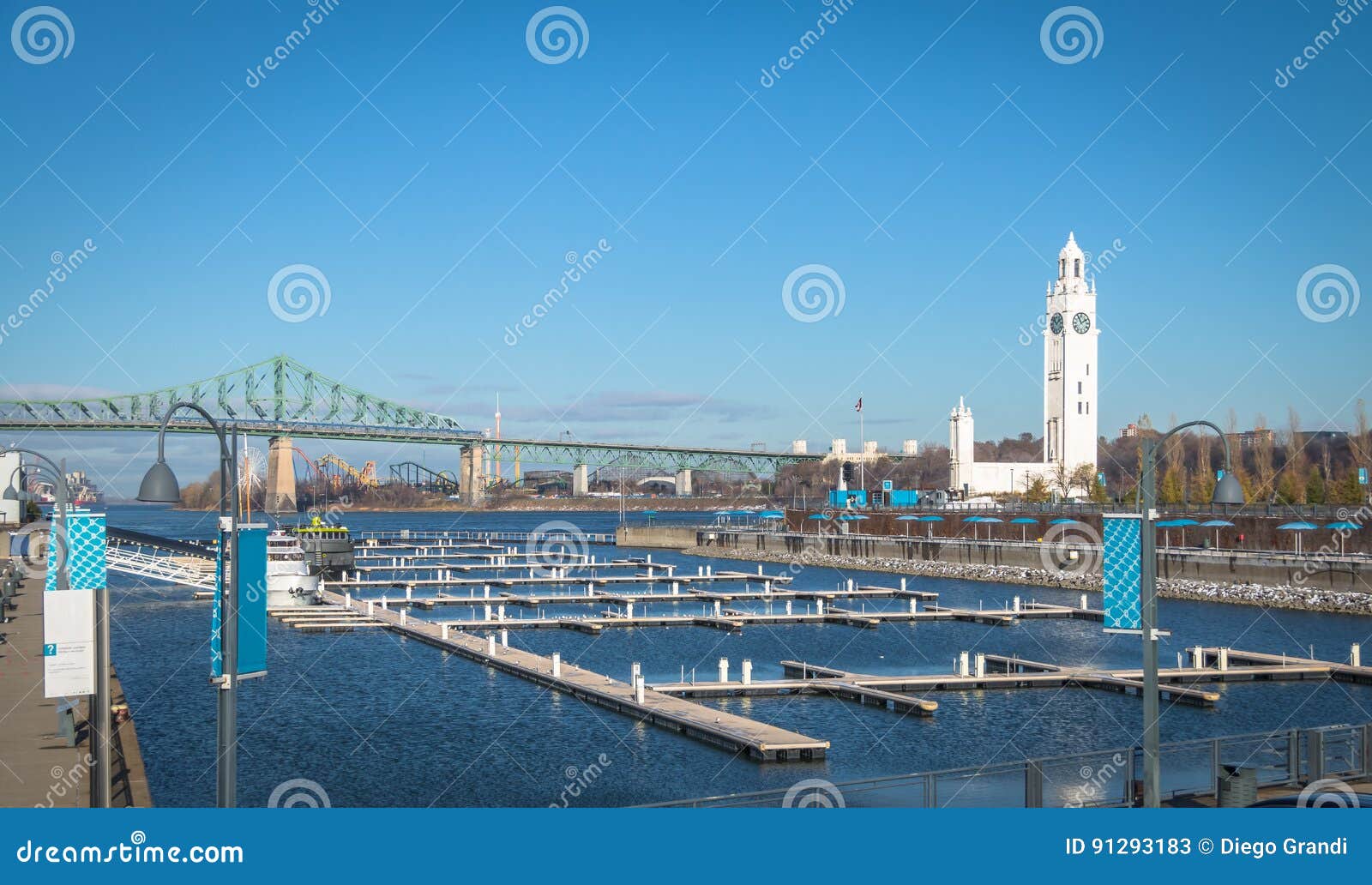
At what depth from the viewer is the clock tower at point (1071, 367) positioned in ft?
307

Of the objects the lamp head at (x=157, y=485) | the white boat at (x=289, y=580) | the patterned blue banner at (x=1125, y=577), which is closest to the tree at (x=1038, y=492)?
the white boat at (x=289, y=580)

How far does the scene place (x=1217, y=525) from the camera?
52656 millimetres

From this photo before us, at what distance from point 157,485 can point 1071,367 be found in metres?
90.5

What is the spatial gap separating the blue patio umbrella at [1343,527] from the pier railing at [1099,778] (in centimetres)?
3164

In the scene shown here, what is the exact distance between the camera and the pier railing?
12422 mm

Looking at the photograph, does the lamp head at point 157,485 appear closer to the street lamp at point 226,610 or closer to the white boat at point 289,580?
the street lamp at point 226,610

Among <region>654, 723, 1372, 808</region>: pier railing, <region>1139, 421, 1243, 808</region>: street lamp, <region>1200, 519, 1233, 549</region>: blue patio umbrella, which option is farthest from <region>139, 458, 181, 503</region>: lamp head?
<region>1200, 519, 1233, 549</region>: blue patio umbrella

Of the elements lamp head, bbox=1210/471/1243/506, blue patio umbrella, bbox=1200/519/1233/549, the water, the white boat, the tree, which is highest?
lamp head, bbox=1210/471/1243/506

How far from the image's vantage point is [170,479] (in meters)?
9.51

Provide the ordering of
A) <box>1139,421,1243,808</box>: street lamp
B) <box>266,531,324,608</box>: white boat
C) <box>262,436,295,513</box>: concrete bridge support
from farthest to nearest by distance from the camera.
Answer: <box>262,436,295,513</box>: concrete bridge support
<box>266,531,324,608</box>: white boat
<box>1139,421,1243,808</box>: street lamp

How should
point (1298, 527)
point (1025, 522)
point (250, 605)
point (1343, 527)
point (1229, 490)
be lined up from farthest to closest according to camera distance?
point (1025, 522) → point (1298, 527) → point (1343, 527) → point (1229, 490) → point (250, 605)

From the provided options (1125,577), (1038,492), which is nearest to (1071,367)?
(1038,492)

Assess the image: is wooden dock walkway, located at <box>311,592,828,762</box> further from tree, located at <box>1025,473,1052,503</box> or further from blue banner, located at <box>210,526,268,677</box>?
tree, located at <box>1025,473,1052,503</box>

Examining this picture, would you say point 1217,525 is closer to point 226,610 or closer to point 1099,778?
point 1099,778
